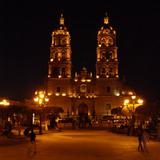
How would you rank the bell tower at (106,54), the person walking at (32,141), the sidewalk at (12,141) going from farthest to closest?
the bell tower at (106,54), the sidewalk at (12,141), the person walking at (32,141)

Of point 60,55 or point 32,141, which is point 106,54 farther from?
point 32,141

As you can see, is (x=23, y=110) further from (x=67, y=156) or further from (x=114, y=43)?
(x=114, y=43)

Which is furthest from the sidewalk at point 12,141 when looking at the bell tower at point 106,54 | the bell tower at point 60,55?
the bell tower at point 106,54

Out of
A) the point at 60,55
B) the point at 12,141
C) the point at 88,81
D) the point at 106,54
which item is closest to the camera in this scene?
the point at 12,141

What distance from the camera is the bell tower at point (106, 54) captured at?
7212 centimetres

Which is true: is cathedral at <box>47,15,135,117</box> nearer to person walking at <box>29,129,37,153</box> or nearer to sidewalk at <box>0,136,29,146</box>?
sidewalk at <box>0,136,29,146</box>

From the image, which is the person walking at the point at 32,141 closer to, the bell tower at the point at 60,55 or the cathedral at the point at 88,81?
the cathedral at the point at 88,81

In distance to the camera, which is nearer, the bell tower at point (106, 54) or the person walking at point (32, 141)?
the person walking at point (32, 141)

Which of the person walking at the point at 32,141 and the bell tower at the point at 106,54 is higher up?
the bell tower at the point at 106,54

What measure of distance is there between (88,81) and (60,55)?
771 centimetres

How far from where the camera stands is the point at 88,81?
75.6 meters

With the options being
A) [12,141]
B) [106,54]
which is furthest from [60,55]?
[12,141]

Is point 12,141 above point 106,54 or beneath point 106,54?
beneath

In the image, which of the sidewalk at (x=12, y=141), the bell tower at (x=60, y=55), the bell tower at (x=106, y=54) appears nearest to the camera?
the sidewalk at (x=12, y=141)
